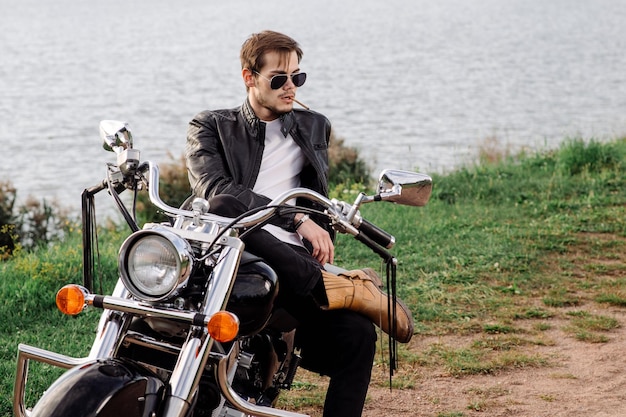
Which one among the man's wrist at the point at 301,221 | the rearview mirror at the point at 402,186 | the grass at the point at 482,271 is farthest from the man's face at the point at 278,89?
the grass at the point at 482,271

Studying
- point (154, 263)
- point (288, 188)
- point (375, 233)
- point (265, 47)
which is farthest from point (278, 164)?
point (154, 263)

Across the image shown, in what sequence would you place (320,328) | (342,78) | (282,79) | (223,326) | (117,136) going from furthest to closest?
(342,78)
(282,79)
(320,328)
(117,136)
(223,326)

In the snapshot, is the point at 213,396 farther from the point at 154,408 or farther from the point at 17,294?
the point at 17,294

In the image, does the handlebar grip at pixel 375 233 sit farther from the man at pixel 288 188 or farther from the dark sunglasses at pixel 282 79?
the dark sunglasses at pixel 282 79

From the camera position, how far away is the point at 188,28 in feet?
168

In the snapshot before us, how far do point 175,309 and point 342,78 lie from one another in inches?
1154

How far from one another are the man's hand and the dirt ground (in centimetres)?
121

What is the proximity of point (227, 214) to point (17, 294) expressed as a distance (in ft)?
8.83

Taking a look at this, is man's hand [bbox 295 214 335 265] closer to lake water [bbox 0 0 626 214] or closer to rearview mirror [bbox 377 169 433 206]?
rearview mirror [bbox 377 169 433 206]

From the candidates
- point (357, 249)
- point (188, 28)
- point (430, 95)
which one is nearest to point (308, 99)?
point (430, 95)

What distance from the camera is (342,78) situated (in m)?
31.4

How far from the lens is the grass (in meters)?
4.88

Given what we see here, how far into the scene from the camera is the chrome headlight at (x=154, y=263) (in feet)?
8.16

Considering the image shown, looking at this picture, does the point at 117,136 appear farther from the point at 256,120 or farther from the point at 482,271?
the point at 482,271
